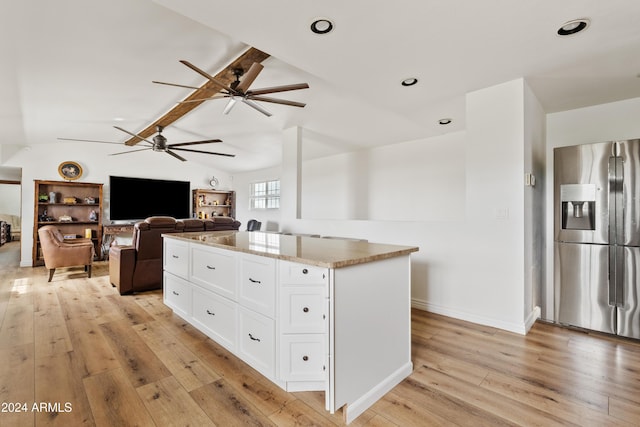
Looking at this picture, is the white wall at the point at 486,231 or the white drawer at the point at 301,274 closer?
the white drawer at the point at 301,274

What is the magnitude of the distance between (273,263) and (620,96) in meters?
3.70

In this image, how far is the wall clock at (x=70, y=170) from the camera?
6.29 metres

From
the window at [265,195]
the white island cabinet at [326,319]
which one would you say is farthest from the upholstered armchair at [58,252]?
the window at [265,195]

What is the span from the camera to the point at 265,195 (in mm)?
8383

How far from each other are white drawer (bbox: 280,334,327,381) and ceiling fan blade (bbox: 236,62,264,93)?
7.38 ft

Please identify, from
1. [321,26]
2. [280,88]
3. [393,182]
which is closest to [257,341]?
[321,26]

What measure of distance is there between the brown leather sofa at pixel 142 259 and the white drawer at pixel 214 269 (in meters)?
1.66

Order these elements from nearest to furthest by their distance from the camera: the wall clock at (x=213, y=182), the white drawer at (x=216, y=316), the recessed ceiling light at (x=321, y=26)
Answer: the recessed ceiling light at (x=321, y=26), the white drawer at (x=216, y=316), the wall clock at (x=213, y=182)

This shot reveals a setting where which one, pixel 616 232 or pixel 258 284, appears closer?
pixel 258 284

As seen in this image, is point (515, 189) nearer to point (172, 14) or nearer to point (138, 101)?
point (172, 14)

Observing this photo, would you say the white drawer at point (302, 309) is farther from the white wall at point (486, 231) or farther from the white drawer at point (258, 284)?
the white wall at point (486, 231)

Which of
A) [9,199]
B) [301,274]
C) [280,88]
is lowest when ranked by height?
[301,274]

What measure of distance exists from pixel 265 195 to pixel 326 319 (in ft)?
23.5

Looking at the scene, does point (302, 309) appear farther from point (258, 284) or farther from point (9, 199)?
point (9, 199)
